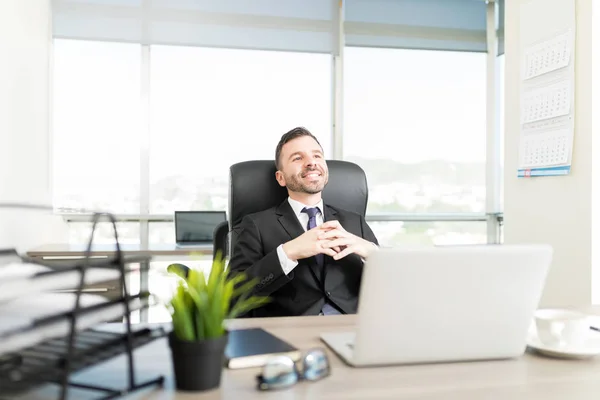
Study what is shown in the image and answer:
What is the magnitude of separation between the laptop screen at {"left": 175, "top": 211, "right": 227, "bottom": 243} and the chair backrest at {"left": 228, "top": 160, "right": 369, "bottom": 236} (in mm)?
1661

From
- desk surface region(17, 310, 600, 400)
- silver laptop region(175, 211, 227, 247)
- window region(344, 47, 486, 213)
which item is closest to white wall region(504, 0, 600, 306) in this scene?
window region(344, 47, 486, 213)

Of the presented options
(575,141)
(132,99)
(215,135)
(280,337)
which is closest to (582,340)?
(280,337)

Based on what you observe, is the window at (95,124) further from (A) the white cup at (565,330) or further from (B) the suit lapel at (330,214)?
(A) the white cup at (565,330)

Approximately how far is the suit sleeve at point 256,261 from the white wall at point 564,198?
1774 millimetres

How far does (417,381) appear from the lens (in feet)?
2.68

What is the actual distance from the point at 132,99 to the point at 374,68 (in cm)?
214

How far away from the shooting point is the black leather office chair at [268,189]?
6.32ft

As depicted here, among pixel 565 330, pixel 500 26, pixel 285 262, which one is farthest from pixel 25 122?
pixel 500 26

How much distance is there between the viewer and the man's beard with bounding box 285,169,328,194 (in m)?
1.83

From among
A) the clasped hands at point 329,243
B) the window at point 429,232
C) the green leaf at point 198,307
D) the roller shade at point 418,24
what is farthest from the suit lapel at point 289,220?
the roller shade at point 418,24

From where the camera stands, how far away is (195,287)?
0.76 metres

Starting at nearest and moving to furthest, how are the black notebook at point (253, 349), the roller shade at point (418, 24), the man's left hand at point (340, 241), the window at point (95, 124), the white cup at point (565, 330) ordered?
1. the black notebook at point (253, 349)
2. the white cup at point (565, 330)
3. the man's left hand at point (340, 241)
4. the window at point (95, 124)
5. the roller shade at point (418, 24)

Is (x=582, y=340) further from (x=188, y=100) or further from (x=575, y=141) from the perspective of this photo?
(x=188, y=100)

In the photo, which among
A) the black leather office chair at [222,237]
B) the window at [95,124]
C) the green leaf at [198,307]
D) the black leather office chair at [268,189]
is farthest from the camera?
the window at [95,124]
